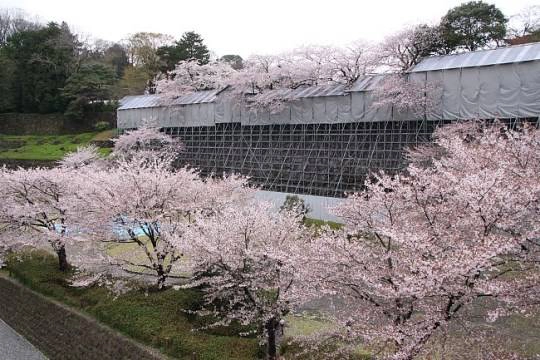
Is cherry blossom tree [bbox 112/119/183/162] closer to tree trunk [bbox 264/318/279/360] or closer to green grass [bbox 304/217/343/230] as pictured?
green grass [bbox 304/217/343/230]

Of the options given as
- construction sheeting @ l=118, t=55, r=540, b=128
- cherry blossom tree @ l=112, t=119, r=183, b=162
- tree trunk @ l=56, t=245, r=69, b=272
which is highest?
construction sheeting @ l=118, t=55, r=540, b=128

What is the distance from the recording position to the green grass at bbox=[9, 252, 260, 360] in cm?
1112

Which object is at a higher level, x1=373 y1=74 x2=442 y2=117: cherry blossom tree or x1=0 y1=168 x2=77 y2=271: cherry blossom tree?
x1=373 y1=74 x2=442 y2=117: cherry blossom tree

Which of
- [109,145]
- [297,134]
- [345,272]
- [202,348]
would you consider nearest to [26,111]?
[109,145]

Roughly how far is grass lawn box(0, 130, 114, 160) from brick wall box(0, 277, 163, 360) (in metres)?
26.8

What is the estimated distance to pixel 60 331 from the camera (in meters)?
14.5

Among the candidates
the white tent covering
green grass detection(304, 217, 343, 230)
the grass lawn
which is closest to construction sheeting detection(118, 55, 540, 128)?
the white tent covering

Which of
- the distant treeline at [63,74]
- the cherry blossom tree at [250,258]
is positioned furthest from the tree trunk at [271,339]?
the distant treeline at [63,74]

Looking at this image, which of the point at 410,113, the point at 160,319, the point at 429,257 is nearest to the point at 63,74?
the point at 410,113

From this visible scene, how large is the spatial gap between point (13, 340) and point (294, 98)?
60.5 feet

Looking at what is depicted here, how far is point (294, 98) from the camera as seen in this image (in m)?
27.5

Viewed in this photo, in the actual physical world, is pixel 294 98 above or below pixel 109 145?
above

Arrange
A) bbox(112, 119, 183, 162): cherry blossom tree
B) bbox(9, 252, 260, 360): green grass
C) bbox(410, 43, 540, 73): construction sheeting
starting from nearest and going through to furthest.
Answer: bbox(9, 252, 260, 360): green grass → bbox(410, 43, 540, 73): construction sheeting → bbox(112, 119, 183, 162): cherry blossom tree

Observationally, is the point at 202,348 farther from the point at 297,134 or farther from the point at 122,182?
the point at 297,134
